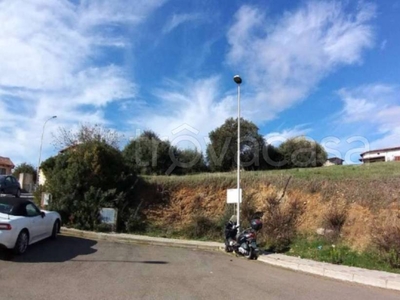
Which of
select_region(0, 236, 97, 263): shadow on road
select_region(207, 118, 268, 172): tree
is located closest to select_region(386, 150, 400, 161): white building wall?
select_region(207, 118, 268, 172): tree

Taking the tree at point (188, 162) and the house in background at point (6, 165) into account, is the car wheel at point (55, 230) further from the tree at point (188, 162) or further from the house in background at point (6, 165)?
the house in background at point (6, 165)

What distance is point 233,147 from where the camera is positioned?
112 ft

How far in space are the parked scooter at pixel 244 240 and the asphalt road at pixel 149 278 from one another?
0.47 meters

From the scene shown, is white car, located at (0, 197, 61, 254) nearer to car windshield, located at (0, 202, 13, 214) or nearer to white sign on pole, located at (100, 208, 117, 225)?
car windshield, located at (0, 202, 13, 214)

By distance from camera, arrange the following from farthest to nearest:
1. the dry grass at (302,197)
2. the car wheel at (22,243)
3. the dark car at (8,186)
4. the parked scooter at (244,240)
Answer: the dark car at (8,186)
the dry grass at (302,197)
the parked scooter at (244,240)
the car wheel at (22,243)

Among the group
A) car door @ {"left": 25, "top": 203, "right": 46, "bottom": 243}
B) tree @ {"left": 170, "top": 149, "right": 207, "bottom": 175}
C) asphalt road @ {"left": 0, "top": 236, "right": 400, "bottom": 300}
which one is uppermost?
tree @ {"left": 170, "top": 149, "right": 207, "bottom": 175}

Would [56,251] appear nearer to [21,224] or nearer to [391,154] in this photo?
[21,224]

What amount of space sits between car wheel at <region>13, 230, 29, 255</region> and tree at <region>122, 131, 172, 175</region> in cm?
2001

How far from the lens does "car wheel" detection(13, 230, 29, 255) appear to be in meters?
10.1

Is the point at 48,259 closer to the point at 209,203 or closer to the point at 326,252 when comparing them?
the point at 326,252

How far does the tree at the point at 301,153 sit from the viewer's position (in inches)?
1385

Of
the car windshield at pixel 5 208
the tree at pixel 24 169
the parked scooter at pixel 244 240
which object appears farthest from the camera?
the tree at pixel 24 169

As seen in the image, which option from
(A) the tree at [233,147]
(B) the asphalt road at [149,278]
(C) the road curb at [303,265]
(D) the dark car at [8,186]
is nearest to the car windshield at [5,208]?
(B) the asphalt road at [149,278]

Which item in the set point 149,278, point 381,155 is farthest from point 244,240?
point 381,155
